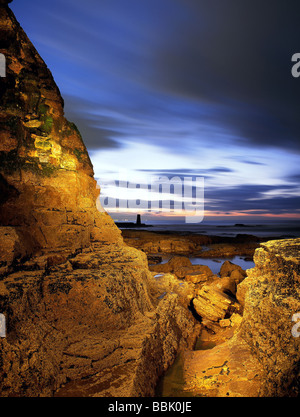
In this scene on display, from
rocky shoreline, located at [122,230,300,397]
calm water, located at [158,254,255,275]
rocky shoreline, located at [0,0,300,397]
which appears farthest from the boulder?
calm water, located at [158,254,255,275]

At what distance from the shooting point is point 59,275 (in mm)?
3609

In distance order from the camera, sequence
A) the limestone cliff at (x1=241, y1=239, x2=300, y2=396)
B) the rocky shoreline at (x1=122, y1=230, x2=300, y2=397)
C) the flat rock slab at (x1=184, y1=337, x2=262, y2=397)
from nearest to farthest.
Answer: the limestone cliff at (x1=241, y1=239, x2=300, y2=396)
the rocky shoreline at (x1=122, y1=230, x2=300, y2=397)
the flat rock slab at (x1=184, y1=337, x2=262, y2=397)

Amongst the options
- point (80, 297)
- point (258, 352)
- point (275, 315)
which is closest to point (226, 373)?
point (258, 352)

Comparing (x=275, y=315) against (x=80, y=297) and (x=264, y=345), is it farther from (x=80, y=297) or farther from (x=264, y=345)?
(x=80, y=297)

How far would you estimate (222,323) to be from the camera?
6.09 metres

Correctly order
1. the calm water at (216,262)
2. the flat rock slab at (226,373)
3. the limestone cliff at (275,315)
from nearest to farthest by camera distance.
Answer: the limestone cliff at (275,315)
the flat rock slab at (226,373)
the calm water at (216,262)

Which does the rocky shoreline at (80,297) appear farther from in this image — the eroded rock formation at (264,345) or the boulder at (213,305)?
the boulder at (213,305)

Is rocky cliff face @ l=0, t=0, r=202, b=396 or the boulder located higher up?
rocky cliff face @ l=0, t=0, r=202, b=396

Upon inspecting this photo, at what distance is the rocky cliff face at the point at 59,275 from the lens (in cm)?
290

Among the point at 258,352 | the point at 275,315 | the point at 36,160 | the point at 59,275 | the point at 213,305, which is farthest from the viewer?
the point at 213,305

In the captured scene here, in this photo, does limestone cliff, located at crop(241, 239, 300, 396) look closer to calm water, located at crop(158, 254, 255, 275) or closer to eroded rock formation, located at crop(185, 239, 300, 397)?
eroded rock formation, located at crop(185, 239, 300, 397)

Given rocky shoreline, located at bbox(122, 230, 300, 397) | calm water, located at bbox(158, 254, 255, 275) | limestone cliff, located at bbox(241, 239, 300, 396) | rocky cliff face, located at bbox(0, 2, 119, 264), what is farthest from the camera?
calm water, located at bbox(158, 254, 255, 275)

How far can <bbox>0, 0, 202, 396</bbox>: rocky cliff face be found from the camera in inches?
114

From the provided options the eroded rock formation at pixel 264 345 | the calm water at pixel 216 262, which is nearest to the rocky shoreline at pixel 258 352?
the eroded rock formation at pixel 264 345
